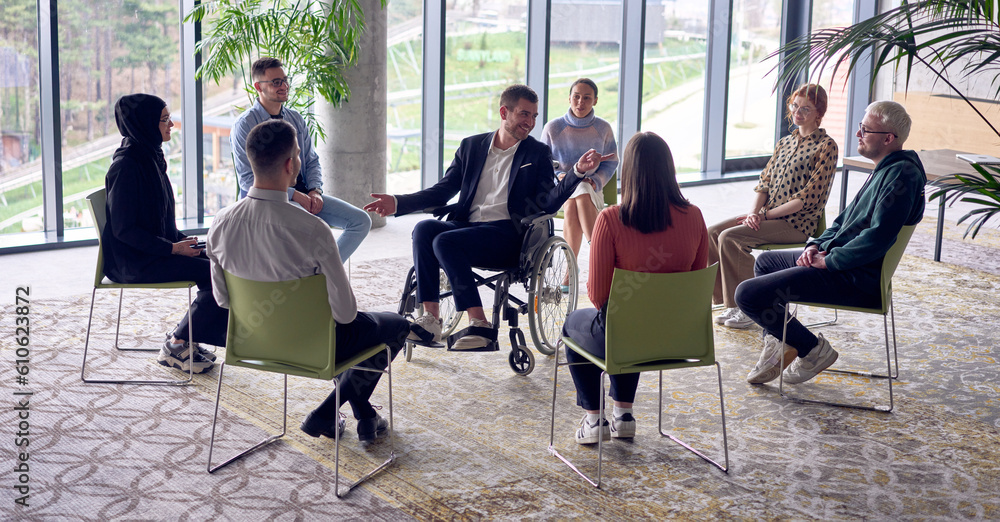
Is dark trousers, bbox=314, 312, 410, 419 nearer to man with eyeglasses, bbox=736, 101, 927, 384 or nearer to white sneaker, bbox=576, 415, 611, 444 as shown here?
white sneaker, bbox=576, 415, 611, 444

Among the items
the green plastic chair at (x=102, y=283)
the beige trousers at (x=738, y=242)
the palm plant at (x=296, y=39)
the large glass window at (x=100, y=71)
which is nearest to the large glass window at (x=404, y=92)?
the palm plant at (x=296, y=39)

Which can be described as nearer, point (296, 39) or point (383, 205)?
point (383, 205)

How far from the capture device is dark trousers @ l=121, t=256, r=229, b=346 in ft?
12.3

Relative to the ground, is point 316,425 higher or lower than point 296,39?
lower

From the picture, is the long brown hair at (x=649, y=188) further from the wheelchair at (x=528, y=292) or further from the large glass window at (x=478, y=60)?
the large glass window at (x=478, y=60)

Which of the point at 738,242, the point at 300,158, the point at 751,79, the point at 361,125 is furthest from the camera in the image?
the point at 751,79

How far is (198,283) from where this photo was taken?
158 inches

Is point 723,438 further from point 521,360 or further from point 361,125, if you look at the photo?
point 361,125


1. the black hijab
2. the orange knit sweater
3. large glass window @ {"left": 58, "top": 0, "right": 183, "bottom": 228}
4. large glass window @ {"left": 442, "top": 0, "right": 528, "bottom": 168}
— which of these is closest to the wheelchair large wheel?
the orange knit sweater

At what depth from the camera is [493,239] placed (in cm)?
418

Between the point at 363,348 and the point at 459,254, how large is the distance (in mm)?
961

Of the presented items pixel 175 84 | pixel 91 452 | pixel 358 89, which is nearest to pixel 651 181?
pixel 91 452

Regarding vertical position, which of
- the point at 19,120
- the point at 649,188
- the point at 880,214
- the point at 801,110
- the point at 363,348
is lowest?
the point at 363,348

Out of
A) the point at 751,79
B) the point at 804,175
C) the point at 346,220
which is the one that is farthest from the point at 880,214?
the point at 751,79
